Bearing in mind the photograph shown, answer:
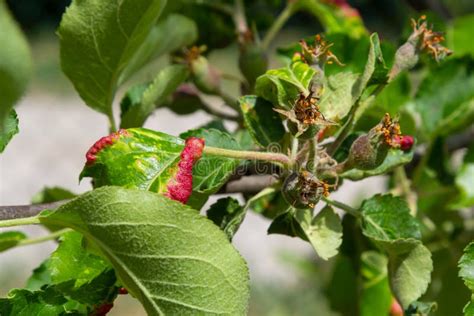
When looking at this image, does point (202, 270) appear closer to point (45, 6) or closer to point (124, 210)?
point (124, 210)

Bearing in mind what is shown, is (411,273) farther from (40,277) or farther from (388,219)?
(40,277)

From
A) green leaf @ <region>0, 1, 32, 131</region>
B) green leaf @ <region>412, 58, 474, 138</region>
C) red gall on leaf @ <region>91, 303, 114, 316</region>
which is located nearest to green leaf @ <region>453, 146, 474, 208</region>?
green leaf @ <region>412, 58, 474, 138</region>

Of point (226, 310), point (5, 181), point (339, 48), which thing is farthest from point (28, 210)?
point (5, 181)

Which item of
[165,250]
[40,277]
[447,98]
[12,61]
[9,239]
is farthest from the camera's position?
[447,98]

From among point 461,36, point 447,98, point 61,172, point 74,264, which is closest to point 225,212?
point 74,264

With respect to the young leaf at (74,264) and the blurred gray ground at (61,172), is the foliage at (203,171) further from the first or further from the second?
the blurred gray ground at (61,172)

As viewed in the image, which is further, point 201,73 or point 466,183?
point 466,183

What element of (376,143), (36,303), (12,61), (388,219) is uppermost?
(12,61)
